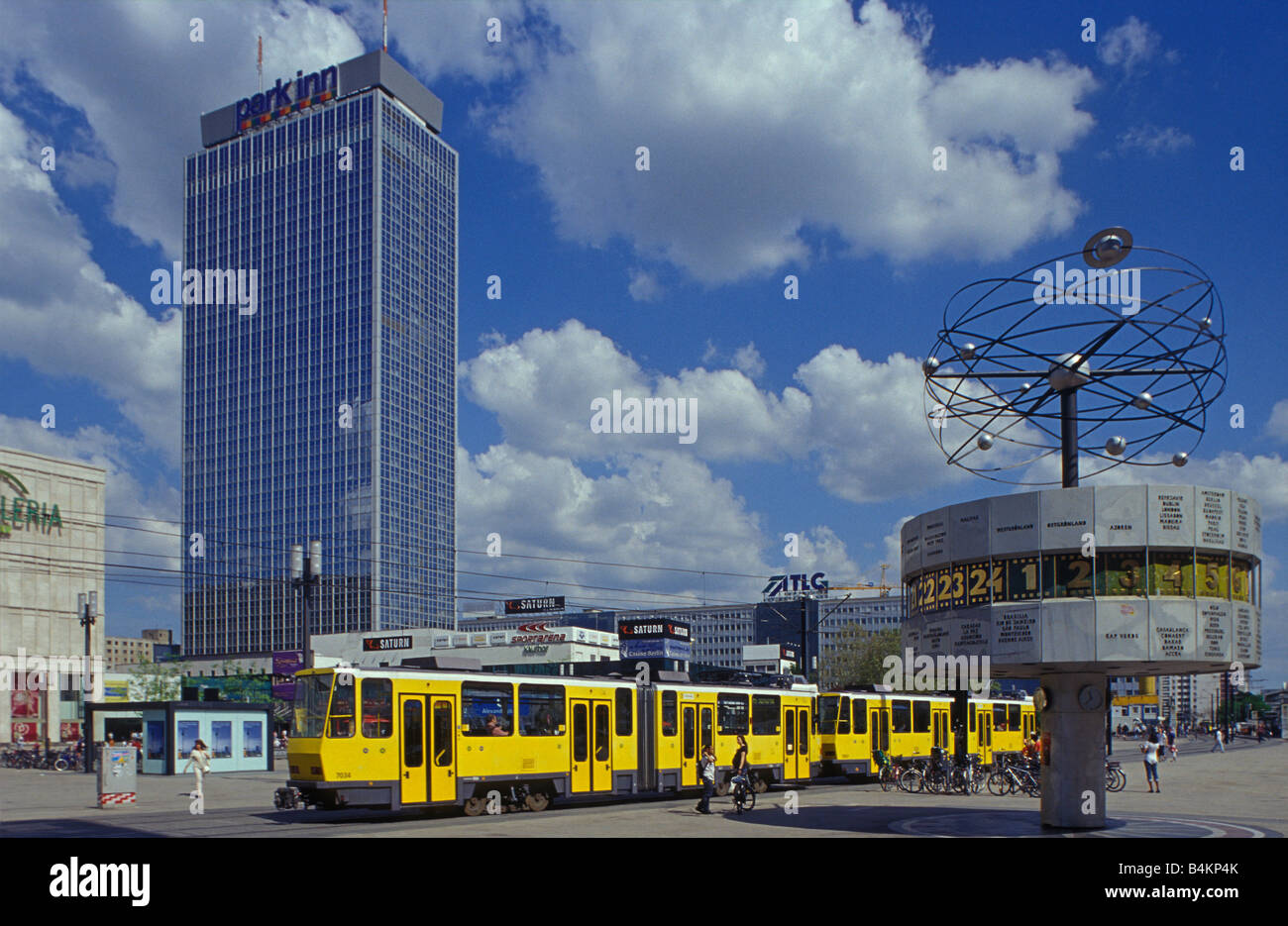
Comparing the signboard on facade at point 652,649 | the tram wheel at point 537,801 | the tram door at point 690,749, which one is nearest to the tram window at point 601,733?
the tram wheel at point 537,801

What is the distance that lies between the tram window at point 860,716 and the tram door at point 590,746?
1305cm

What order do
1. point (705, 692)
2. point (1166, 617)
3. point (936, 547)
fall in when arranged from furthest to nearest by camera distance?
point (705, 692)
point (936, 547)
point (1166, 617)

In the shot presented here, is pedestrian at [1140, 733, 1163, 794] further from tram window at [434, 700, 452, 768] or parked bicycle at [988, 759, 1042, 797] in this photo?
tram window at [434, 700, 452, 768]

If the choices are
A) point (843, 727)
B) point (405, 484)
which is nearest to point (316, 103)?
point (405, 484)

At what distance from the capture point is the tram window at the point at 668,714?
3161 cm

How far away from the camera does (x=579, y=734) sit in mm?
28781

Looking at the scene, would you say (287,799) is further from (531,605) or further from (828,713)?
(531,605)

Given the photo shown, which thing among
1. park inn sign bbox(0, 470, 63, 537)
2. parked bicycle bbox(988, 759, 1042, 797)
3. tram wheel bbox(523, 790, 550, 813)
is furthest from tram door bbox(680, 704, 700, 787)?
park inn sign bbox(0, 470, 63, 537)

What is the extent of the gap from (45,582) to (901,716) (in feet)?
224

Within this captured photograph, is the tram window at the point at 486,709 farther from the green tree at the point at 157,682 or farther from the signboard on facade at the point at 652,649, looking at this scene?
the signboard on facade at the point at 652,649

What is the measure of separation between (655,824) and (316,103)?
7565 inches
